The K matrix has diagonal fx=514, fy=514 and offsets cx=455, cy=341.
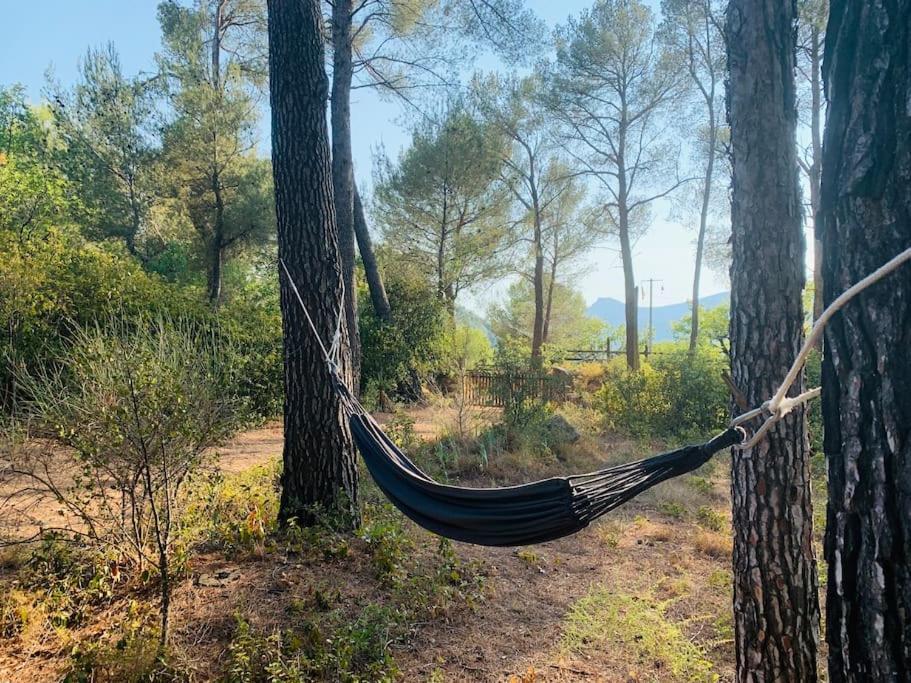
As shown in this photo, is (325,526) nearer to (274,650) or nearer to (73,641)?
(274,650)

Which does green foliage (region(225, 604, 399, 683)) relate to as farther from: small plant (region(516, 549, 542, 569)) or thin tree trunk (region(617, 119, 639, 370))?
thin tree trunk (region(617, 119, 639, 370))

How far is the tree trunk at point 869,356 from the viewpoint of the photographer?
2.03 ft

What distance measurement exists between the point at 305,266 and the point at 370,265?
5.81 meters

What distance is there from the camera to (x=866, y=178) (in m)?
0.65

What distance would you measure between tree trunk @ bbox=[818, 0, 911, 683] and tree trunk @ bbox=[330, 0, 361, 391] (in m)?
5.52

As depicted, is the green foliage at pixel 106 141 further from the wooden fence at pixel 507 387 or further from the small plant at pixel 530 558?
the small plant at pixel 530 558

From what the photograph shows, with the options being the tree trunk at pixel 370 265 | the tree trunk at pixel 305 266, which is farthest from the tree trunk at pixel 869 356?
the tree trunk at pixel 370 265

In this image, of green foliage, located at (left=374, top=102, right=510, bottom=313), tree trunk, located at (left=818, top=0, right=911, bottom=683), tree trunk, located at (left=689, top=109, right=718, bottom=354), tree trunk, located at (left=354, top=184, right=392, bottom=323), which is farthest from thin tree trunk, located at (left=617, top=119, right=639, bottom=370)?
tree trunk, located at (left=818, top=0, right=911, bottom=683)

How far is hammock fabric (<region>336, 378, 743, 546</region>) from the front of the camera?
1081 mm

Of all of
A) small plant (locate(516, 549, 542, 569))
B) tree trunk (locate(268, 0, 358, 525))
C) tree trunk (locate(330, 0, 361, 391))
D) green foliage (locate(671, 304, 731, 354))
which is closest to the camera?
tree trunk (locate(268, 0, 358, 525))

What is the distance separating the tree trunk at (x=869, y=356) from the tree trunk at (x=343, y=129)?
5.52 m

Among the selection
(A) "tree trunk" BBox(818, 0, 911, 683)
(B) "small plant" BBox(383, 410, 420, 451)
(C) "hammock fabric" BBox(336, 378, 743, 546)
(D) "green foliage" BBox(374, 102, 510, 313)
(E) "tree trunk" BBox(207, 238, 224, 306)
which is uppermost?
(D) "green foliage" BBox(374, 102, 510, 313)

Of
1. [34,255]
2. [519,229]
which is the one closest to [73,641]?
[34,255]

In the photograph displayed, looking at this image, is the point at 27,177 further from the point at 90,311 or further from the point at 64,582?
the point at 64,582
